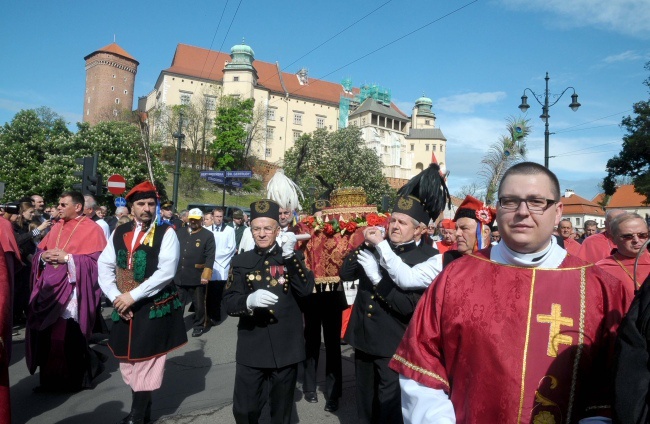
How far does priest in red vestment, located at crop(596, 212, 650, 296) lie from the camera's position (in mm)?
4416

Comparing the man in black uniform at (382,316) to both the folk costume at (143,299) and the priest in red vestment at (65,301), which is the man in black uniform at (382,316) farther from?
the priest in red vestment at (65,301)

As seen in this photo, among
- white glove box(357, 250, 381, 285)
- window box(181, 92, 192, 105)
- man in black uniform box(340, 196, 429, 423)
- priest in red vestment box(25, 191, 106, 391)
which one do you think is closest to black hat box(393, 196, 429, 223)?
man in black uniform box(340, 196, 429, 423)

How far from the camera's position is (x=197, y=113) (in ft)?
211

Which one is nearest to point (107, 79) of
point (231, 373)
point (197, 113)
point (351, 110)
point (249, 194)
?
point (197, 113)

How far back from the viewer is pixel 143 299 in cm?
470

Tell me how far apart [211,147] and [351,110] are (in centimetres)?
3871

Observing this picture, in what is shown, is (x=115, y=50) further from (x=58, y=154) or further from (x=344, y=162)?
(x=344, y=162)

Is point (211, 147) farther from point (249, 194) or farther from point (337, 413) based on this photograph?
point (337, 413)

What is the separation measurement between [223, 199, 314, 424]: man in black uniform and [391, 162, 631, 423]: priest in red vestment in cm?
172

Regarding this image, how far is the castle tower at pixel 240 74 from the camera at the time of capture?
7531 cm

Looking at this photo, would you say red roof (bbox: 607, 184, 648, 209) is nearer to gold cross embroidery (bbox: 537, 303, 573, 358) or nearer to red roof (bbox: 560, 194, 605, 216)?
red roof (bbox: 560, 194, 605, 216)

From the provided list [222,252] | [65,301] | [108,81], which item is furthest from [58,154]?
[65,301]

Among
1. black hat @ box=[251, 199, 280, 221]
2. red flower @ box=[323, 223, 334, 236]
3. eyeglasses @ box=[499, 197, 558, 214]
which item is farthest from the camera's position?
red flower @ box=[323, 223, 334, 236]

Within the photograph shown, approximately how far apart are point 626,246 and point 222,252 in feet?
24.2
